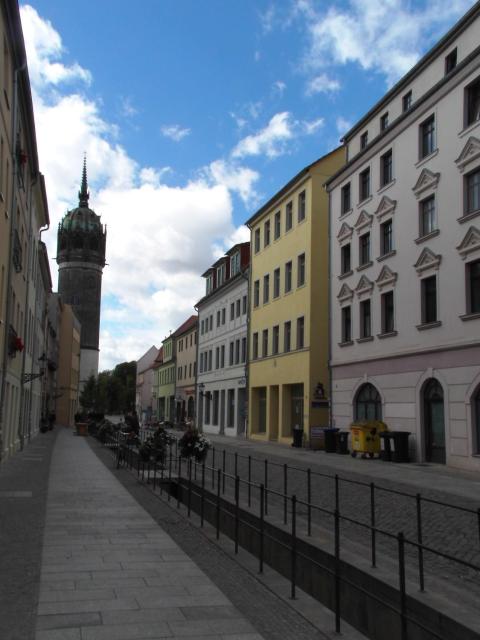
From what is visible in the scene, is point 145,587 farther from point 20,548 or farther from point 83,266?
point 83,266

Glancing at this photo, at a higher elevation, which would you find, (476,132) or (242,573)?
(476,132)

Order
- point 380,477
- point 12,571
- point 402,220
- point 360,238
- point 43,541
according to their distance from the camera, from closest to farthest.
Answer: point 12,571 < point 43,541 < point 380,477 < point 402,220 < point 360,238

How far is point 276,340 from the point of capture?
40.2 metres

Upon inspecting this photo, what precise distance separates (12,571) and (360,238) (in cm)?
2392

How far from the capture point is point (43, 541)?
9.02 meters

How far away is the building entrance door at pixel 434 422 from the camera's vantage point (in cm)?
2247

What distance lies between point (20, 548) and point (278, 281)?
107 feet

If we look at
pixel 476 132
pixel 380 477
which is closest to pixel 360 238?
pixel 476 132

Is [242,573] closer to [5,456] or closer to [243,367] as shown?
[5,456]

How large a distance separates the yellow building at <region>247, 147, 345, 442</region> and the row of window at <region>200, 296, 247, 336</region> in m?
2.94

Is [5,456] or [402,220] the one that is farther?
[402,220]

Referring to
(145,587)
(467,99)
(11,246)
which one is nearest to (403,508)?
(145,587)

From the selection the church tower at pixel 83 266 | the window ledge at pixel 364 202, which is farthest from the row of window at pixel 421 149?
the church tower at pixel 83 266

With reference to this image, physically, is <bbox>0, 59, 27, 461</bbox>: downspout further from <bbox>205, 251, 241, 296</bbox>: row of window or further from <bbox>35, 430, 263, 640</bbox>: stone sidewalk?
<bbox>205, 251, 241, 296</bbox>: row of window
